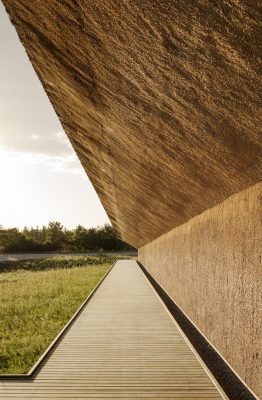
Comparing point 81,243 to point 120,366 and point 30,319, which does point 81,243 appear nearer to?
point 30,319

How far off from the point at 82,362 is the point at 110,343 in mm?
1037

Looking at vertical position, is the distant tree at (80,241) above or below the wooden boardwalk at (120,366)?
above

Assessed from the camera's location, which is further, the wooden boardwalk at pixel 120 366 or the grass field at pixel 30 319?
the grass field at pixel 30 319

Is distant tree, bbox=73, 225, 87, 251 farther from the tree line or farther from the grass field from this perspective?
the grass field

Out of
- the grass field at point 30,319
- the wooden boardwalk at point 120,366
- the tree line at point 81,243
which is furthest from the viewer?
the tree line at point 81,243

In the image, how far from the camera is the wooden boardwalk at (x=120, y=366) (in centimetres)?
411

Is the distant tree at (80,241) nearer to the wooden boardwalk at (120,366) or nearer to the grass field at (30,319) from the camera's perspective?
the grass field at (30,319)

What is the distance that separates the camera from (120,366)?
495cm

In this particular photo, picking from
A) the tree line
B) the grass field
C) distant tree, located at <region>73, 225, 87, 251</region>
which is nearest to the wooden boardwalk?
the grass field

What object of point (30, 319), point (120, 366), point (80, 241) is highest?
point (80, 241)

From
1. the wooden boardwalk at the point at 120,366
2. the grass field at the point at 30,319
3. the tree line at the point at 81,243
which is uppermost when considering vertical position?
the tree line at the point at 81,243

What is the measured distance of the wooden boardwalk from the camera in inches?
162

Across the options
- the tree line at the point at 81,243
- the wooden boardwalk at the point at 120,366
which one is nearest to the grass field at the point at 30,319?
the wooden boardwalk at the point at 120,366

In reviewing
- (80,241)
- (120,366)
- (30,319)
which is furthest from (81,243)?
(120,366)
